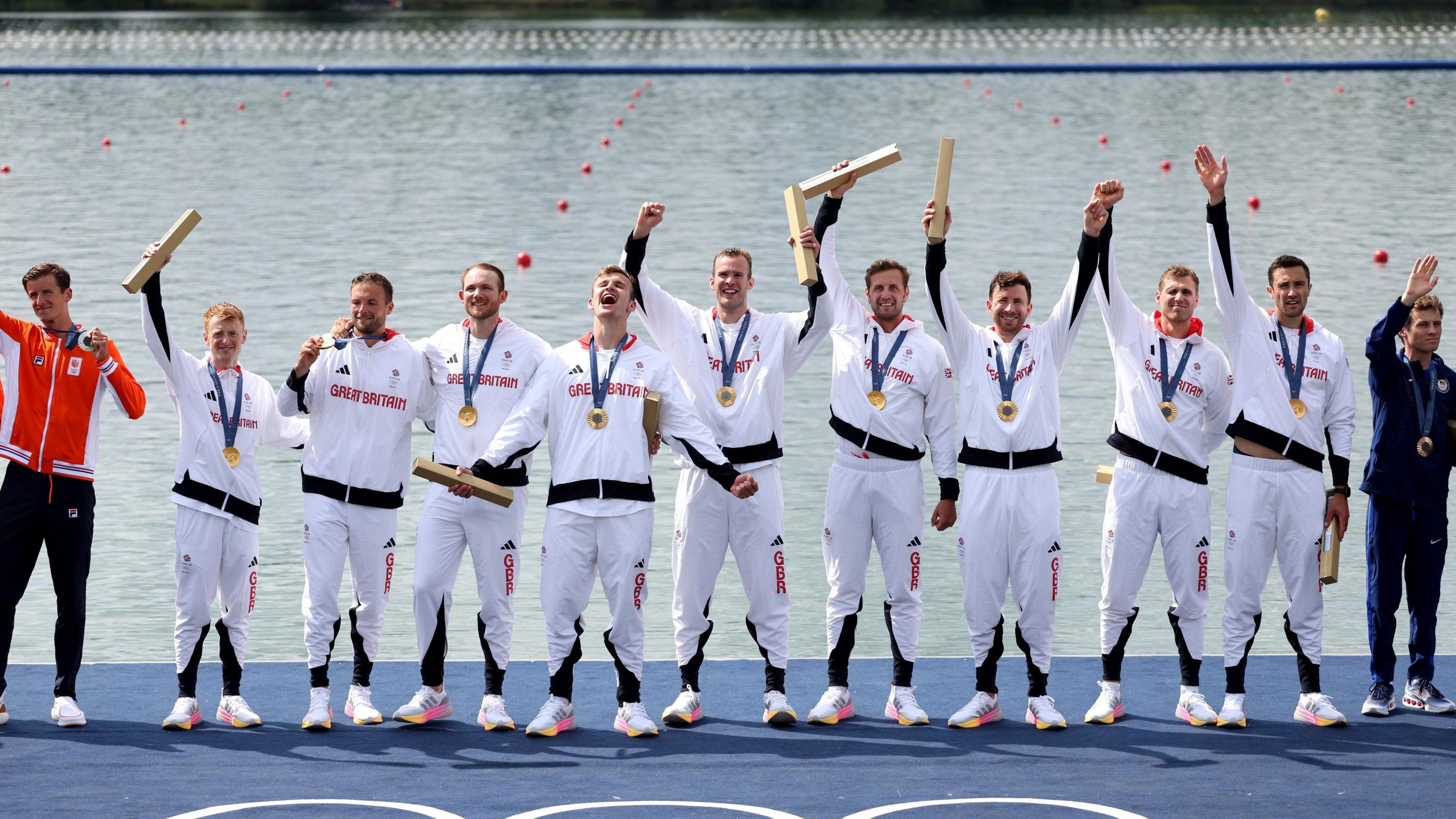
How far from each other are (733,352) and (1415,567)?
340 cm

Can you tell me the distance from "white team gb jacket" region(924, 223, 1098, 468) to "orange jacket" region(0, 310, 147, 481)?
3797 mm

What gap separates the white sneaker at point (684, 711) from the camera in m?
8.12

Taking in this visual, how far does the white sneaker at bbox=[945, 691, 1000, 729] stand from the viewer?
809 cm

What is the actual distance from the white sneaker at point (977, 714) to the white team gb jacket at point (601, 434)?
4.96 feet

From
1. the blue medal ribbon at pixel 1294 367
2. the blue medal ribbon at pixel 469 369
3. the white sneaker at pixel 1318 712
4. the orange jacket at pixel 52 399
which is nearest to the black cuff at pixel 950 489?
the blue medal ribbon at pixel 1294 367

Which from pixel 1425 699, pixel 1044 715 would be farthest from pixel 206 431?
pixel 1425 699

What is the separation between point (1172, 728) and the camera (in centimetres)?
806

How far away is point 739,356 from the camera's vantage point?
8430 millimetres

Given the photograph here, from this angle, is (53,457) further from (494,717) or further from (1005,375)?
(1005,375)

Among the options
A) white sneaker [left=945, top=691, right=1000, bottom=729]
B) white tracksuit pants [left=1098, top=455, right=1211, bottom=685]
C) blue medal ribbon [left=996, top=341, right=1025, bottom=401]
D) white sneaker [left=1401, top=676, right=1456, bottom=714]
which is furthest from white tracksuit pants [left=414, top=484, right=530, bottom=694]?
white sneaker [left=1401, top=676, right=1456, bottom=714]

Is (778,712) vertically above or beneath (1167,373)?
beneath

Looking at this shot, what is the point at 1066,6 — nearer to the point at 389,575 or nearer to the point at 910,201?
the point at 910,201

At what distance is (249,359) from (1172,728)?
10760 mm

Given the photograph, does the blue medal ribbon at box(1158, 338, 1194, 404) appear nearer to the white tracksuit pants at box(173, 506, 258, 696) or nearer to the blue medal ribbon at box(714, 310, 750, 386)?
the blue medal ribbon at box(714, 310, 750, 386)
